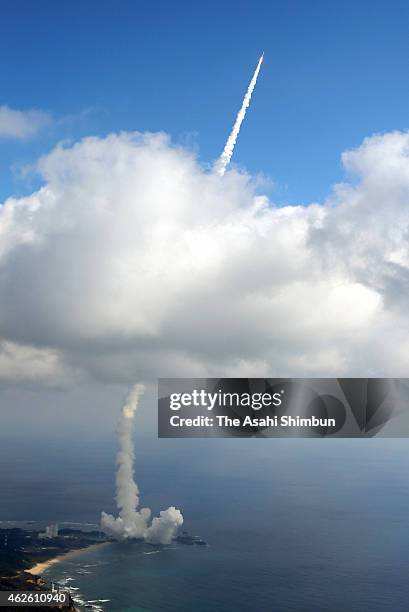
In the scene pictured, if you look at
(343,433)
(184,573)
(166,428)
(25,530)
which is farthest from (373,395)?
(25,530)

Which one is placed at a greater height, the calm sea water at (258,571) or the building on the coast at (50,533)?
the building on the coast at (50,533)

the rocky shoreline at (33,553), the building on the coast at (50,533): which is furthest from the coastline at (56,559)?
the building on the coast at (50,533)

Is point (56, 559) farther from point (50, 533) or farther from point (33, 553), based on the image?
point (50, 533)

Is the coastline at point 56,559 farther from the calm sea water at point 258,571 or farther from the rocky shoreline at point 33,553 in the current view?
the calm sea water at point 258,571

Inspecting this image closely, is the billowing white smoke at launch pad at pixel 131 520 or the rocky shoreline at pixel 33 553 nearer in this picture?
the rocky shoreline at pixel 33 553

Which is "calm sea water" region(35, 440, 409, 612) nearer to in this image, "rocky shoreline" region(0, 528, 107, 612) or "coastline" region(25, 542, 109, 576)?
"coastline" region(25, 542, 109, 576)

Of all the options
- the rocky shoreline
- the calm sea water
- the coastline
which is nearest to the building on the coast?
the rocky shoreline

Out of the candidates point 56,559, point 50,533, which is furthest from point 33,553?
point 50,533

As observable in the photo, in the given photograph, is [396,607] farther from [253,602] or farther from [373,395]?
[373,395]
